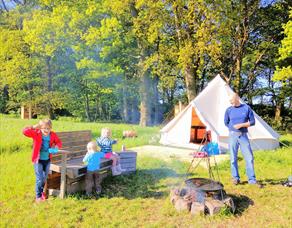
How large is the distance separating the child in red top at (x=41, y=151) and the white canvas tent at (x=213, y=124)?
574 cm

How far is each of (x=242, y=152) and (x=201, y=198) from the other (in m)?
1.69

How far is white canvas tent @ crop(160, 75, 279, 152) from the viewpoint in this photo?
9500 millimetres

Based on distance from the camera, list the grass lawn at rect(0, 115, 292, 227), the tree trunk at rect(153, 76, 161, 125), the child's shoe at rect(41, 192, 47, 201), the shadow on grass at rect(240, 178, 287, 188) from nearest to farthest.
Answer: the grass lawn at rect(0, 115, 292, 227) → the child's shoe at rect(41, 192, 47, 201) → the shadow on grass at rect(240, 178, 287, 188) → the tree trunk at rect(153, 76, 161, 125)

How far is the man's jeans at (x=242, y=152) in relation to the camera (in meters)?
5.47

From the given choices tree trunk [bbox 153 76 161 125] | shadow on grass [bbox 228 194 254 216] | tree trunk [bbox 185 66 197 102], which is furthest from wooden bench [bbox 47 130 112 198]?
tree trunk [bbox 153 76 161 125]

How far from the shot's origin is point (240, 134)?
563 centimetres

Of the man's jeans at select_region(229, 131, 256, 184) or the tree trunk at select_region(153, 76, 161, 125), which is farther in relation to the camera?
the tree trunk at select_region(153, 76, 161, 125)

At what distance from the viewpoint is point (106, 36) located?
54.5 ft

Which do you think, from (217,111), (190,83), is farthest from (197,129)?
(190,83)

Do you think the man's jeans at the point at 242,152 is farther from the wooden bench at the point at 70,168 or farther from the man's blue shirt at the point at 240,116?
the wooden bench at the point at 70,168

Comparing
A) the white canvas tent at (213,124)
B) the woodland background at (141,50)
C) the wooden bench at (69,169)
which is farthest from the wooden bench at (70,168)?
the woodland background at (141,50)

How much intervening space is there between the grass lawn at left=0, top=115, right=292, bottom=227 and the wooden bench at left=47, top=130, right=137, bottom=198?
0.71 feet

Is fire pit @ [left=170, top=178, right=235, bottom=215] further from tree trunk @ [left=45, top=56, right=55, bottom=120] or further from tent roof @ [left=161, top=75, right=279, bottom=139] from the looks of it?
tree trunk @ [left=45, top=56, right=55, bottom=120]

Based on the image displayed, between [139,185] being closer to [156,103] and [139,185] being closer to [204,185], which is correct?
[204,185]
